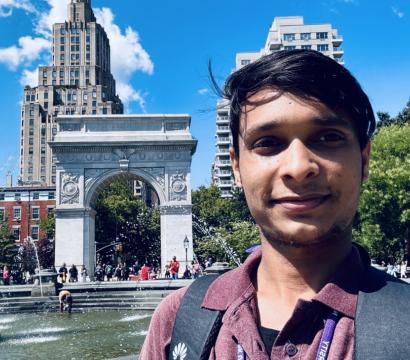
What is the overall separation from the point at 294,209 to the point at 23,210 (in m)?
65.4

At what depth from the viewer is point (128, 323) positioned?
13.2 metres

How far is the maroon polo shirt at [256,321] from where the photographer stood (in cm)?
135

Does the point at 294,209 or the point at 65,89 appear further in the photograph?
the point at 65,89

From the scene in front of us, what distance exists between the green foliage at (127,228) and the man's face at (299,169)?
49.1 m

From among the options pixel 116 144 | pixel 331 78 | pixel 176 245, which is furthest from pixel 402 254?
pixel 331 78

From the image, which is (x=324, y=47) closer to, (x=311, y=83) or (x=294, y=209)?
(x=311, y=83)

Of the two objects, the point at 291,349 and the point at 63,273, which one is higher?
the point at 291,349

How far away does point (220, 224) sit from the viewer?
50062 mm

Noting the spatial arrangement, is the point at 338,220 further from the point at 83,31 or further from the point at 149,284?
the point at 83,31

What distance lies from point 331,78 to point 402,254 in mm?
35482

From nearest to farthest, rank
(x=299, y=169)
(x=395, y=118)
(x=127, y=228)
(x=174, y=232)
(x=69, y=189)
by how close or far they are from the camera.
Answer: (x=299, y=169) → (x=174, y=232) → (x=69, y=189) → (x=395, y=118) → (x=127, y=228)

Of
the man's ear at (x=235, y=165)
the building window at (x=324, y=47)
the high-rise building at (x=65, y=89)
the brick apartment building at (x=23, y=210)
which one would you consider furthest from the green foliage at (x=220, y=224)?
the high-rise building at (x=65, y=89)

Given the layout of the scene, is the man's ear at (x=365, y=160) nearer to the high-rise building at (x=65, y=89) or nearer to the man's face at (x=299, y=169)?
the man's face at (x=299, y=169)

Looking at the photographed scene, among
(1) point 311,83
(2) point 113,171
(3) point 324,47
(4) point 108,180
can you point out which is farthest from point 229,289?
(3) point 324,47
